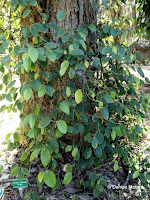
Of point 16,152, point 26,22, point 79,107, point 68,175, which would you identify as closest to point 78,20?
point 26,22

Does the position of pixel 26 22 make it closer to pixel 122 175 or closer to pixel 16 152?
pixel 16 152

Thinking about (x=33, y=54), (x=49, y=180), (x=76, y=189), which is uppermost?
(x=33, y=54)

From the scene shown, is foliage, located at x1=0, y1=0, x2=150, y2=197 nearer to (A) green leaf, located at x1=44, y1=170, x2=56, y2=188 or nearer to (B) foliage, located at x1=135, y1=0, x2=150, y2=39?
(A) green leaf, located at x1=44, y1=170, x2=56, y2=188

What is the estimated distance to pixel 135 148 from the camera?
4.71ft

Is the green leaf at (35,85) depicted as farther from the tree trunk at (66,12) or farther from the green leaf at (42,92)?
the tree trunk at (66,12)

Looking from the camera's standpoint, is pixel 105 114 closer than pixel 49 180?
No

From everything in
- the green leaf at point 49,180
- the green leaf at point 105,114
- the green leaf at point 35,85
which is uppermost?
the green leaf at point 35,85

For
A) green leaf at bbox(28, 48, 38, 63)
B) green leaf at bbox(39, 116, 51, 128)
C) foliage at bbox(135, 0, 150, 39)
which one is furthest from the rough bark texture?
foliage at bbox(135, 0, 150, 39)

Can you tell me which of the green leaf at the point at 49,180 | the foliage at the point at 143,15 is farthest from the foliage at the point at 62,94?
the foliage at the point at 143,15

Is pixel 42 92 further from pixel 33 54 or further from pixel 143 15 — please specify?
pixel 143 15

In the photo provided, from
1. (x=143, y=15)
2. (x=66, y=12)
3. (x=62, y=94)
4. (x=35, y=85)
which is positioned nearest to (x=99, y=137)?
(x=62, y=94)

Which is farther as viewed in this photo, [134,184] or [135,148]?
[135,148]

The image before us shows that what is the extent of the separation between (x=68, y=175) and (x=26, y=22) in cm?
78

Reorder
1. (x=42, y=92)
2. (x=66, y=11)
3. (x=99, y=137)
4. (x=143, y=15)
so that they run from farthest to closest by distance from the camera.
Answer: (x=143, y=15) < (x=66, y=11) < (x=99, y=137) < (x=42, y=92)
